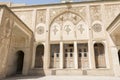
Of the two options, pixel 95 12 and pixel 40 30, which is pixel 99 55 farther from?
pixel 40 30

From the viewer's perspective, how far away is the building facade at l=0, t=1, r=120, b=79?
34.2 feet

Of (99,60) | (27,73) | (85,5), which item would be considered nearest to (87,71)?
(99,60)

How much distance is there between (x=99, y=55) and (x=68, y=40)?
11.1ft

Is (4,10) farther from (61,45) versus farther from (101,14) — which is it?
(101,14)

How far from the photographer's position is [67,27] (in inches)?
461

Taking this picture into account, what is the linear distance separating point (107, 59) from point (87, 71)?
86.0 inches

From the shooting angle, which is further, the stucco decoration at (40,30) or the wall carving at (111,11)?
the stucco decoration at (40,30)

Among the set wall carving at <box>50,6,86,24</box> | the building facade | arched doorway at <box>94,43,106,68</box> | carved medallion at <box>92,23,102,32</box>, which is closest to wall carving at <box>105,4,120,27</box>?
the building facade

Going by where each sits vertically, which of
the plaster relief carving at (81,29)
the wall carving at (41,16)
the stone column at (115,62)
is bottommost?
the stone column at (115,62)

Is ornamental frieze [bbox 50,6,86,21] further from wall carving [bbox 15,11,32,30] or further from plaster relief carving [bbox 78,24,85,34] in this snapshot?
wall carving [bbox 15,11,32,30]

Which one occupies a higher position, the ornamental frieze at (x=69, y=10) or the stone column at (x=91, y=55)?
the ornamental frieze at (x=69, y=10)

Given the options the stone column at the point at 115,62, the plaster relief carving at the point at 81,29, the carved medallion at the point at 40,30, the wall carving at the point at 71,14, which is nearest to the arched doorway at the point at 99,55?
the stone column at the point at 115,62

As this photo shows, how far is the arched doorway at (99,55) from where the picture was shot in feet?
35.2

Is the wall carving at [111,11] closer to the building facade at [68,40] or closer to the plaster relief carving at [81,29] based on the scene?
the building facade at [68,40]
